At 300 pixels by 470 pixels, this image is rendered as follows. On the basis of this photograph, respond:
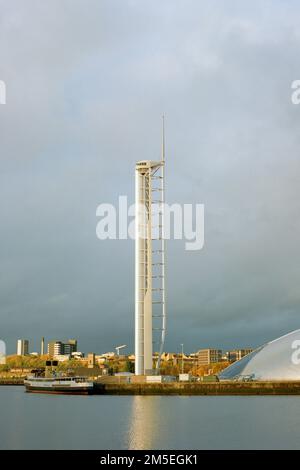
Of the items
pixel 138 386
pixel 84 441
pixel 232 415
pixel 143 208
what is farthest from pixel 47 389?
pixel 84 441

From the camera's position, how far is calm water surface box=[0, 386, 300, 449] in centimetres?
4416

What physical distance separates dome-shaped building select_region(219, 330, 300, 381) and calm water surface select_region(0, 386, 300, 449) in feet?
72.7

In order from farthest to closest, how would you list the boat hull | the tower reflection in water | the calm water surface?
1. the boat hull
2. the calm water surface
3. the tower reflection in water

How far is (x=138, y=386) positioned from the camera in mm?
99188

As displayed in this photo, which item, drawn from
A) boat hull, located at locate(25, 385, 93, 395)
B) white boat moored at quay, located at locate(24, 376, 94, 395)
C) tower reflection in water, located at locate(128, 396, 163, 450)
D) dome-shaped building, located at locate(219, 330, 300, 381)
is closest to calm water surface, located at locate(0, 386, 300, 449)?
tower reflection in water, located at locate(128, 396, 163, 450)

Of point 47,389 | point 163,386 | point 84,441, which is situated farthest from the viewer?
point 47,389

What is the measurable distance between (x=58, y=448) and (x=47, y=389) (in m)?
73.1

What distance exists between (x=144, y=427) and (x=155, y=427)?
0.82m

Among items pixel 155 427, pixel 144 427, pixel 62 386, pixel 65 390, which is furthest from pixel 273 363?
pixel 144 427

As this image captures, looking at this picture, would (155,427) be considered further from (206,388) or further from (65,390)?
(65,390)

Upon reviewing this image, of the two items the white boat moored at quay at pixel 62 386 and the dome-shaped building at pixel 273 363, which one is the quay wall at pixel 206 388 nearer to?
the dome-shaped building at pixel 273 363

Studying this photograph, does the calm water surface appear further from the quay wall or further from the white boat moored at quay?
the white boat moored at quay
